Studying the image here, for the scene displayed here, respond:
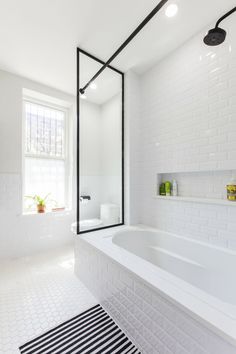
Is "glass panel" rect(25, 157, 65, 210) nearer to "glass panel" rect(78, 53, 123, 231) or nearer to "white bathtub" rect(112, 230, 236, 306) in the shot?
"glass panel" rect(78, 53, 123, 231)

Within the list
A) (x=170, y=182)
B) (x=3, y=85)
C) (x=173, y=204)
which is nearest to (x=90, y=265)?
(x=173, y=204)

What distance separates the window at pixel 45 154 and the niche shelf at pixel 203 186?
1786 mm

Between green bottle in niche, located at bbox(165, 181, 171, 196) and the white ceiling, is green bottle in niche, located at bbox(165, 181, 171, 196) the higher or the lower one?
the lower one

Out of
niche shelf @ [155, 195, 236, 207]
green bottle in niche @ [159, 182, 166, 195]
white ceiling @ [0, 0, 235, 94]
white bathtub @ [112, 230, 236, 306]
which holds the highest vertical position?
white ceiling @ [0, 0, 235, 94]

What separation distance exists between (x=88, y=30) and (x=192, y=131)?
1.49 meters

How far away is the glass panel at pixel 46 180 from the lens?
Result: 8.89ft

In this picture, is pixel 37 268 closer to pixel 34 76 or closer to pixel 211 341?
pixel 211 341

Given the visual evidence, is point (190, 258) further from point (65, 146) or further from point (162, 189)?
point (65, 146)

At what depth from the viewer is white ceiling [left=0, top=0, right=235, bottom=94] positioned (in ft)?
4.96

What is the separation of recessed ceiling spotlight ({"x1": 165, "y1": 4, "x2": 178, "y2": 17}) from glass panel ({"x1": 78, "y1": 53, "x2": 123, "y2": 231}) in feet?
3.30

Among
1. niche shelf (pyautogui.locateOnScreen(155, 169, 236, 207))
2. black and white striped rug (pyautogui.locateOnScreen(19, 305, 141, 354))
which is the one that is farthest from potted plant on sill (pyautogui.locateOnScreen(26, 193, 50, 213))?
niche shelf (pyautogui.locateOnScreen(155, 169, 236, 207))

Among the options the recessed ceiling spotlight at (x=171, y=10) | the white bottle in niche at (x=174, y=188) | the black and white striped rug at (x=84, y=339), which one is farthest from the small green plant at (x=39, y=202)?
→ the recessed ceiling spotlight at (x=171, y=10)

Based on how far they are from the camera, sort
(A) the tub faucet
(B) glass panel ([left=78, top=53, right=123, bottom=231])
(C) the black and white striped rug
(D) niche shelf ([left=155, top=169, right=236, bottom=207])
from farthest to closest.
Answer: (A) the tub faucet
(B) glass panel ([left=78, top=53, right=123, bottom=231])
(D) niche shelf ([left=155, top=169, right=236, bottom=207])
(C) the black and white striped rug

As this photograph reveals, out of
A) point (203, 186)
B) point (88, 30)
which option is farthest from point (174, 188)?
point (88, 30)
